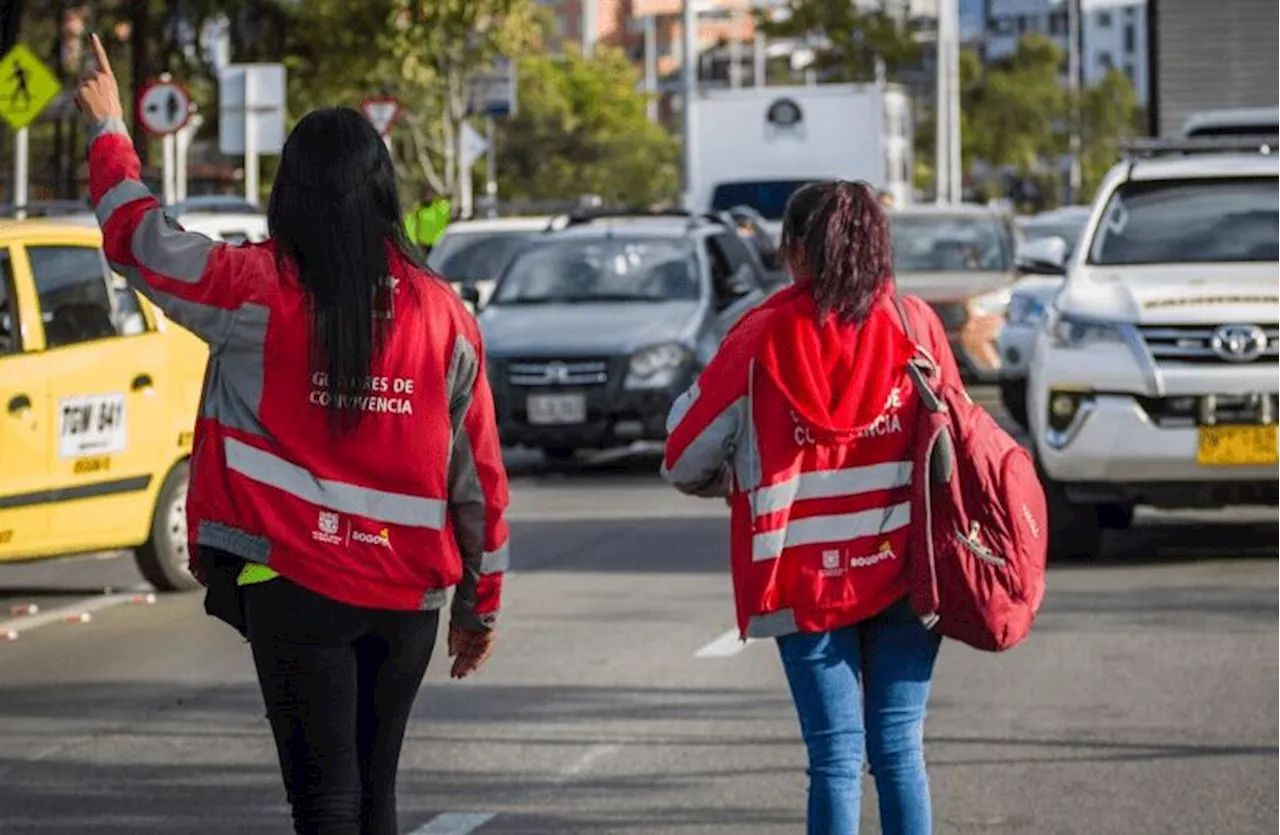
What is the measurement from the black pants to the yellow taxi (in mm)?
7483

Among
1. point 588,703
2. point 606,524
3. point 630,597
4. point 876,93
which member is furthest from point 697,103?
point 588,703

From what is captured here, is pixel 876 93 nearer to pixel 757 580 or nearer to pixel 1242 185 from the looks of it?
pixel 1242 185

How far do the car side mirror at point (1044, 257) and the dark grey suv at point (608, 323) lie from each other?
3582 millimetres

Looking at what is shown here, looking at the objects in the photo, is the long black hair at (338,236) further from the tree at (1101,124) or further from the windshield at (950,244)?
the tree at (1101,124)

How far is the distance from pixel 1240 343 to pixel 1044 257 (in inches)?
70.5

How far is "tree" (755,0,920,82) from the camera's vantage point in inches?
2788

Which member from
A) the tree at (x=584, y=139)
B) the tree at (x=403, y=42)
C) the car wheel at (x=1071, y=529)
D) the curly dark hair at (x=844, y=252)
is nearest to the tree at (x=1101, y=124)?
the tree at (x=584, y=139)

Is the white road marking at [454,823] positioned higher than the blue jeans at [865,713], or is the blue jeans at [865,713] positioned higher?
the blue jeans at [865,713]

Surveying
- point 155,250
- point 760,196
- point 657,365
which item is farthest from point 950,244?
point 155,250

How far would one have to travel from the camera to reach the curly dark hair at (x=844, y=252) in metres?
6.00

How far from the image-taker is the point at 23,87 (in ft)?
92.8

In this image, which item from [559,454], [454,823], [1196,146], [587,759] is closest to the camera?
[454,823]

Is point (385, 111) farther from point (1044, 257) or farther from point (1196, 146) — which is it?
point (1044, 257)

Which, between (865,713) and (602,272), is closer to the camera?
(865,713)
